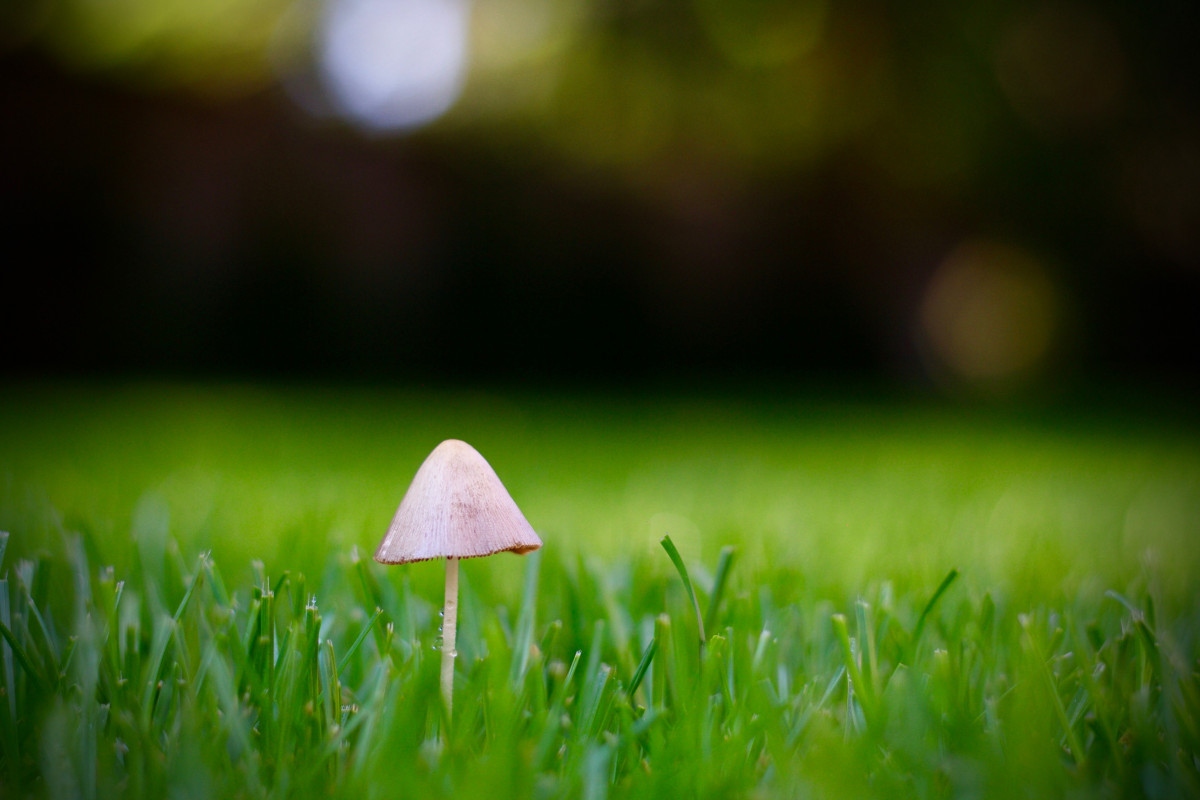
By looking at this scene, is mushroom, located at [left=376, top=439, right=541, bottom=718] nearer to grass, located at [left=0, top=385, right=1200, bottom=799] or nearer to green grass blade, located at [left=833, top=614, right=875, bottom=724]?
grass, located at [left=0, top=385, right=1200, bottom=799]

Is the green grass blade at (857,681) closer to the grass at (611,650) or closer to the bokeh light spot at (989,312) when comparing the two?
the grass at (611,650)

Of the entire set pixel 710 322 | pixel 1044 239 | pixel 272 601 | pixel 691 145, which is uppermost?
pixel 691 145

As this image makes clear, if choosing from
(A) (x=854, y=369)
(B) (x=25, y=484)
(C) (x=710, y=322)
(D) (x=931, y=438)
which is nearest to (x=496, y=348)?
(C) (x=710, y=322)

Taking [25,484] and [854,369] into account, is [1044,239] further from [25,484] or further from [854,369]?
[25,484]

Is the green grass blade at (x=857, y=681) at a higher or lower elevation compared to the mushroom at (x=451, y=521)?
lower

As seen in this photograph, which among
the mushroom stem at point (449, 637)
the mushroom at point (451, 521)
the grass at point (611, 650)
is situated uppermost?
the mushroom at point (451, 521)

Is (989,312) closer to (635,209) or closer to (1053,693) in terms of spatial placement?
(635,209)

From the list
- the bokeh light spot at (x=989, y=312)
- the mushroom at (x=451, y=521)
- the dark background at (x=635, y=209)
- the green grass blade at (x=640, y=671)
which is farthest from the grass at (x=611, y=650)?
the bokeh light spot at (x=989, y=312)
